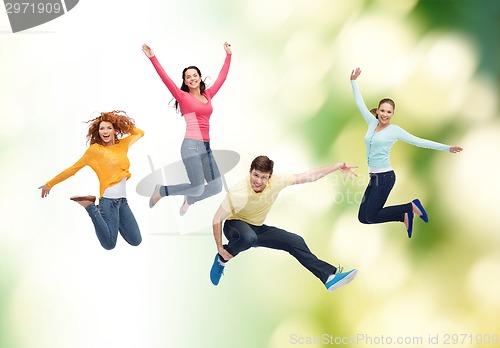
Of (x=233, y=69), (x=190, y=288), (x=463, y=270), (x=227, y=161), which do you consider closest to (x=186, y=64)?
(x=233, y=69)

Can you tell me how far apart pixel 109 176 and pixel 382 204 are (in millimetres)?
2023

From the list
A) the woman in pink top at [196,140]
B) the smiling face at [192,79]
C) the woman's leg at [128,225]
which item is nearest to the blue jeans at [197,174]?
the woman in pink top at [196,140]

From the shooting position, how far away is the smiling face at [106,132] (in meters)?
4.57

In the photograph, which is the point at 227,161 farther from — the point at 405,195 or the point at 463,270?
the point at 463,270

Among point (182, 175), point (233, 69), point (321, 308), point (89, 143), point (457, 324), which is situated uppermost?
point (233, 69)

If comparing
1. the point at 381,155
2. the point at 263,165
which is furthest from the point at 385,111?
the point at 263,165

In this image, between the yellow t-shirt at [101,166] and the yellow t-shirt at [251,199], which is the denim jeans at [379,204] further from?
the yellow t-shirt at [101,166]

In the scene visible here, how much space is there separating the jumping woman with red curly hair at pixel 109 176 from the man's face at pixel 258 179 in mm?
954

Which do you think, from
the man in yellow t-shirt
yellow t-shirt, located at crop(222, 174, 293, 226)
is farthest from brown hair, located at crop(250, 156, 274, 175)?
yellow t-shirt, located at crop(222, 174, 293, 226)

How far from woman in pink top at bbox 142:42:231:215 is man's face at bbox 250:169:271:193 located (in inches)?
18.1

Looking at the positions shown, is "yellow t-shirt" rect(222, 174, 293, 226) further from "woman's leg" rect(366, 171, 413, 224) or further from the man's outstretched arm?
"woman's leg" rect(366, 171, 413, 224)

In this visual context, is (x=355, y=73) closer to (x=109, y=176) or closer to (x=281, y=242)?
(x=281, y=242)

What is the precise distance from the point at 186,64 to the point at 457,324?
3132 mm

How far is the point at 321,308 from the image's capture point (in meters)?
5.25
